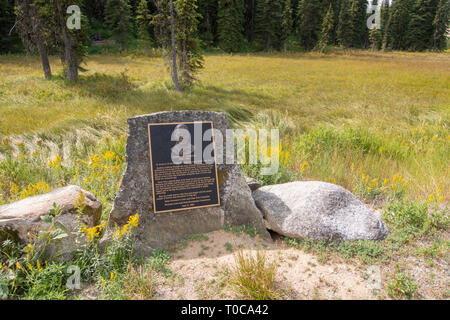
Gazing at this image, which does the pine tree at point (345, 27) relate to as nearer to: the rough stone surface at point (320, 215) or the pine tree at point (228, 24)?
the pine tree at point (228, 24)

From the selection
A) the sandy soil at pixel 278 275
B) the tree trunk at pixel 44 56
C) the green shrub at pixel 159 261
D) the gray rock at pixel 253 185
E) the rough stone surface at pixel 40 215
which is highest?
the tree trunk at pixel 44 56

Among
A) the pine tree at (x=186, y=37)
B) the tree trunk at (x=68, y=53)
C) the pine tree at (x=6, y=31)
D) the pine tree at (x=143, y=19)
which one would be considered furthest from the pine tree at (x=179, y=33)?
the pine tree at (x=6, y=31)

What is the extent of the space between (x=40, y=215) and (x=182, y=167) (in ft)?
5.78

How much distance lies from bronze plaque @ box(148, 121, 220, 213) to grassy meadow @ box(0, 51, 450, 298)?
110 cm

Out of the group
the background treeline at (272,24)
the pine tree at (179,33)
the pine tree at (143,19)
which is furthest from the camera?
the background treeline at (272,24)

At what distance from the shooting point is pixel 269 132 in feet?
25.6

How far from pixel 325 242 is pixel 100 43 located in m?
43.9

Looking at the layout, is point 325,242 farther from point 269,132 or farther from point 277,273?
point 269,132

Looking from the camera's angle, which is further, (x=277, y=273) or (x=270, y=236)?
(x=270, y=236)

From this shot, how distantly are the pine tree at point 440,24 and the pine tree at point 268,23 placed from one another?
37252 mm

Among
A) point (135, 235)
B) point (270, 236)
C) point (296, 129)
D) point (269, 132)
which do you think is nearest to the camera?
point (135, 235)

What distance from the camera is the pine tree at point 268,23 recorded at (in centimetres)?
4588
